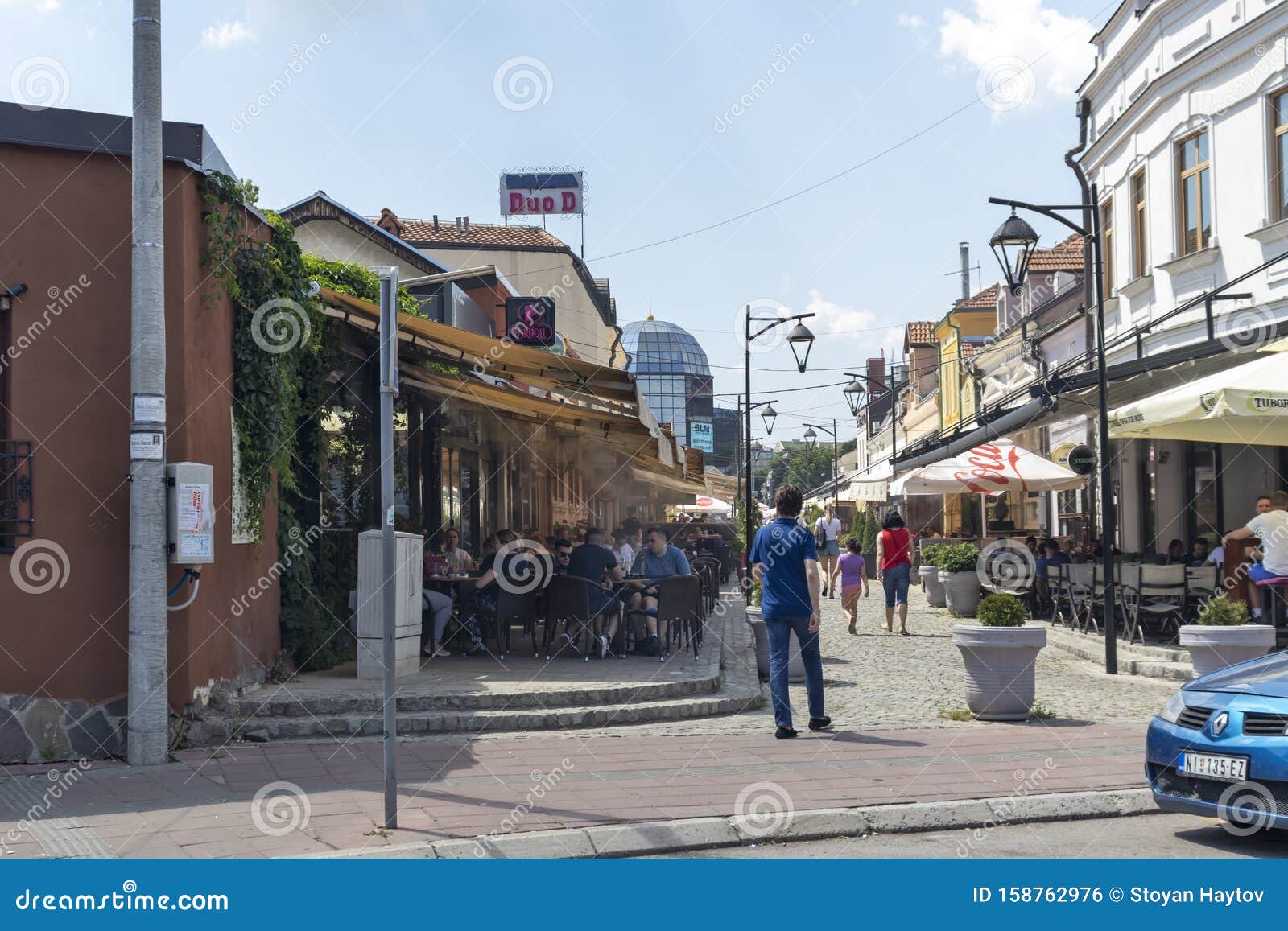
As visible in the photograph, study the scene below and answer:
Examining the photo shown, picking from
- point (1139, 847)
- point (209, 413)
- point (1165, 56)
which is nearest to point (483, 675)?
point (209, 413)

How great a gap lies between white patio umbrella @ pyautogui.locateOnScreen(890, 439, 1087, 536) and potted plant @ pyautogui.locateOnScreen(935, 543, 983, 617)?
135cm

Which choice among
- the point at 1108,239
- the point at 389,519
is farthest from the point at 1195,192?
the point at 389,519

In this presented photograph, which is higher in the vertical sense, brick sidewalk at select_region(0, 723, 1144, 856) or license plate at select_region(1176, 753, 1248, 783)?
license plate at select_region(1176, 753, 1248, 783)

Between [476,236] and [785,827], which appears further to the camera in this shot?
[476,236]

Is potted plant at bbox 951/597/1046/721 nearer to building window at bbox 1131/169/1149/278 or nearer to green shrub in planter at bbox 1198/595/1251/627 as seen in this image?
green shrub in planter at bbox 1198/595/1251/627

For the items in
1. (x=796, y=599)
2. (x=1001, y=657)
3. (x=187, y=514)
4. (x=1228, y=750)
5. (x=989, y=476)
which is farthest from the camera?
(x=989, y=476)

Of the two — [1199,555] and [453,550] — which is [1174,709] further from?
[1199,555]

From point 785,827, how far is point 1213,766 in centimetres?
207

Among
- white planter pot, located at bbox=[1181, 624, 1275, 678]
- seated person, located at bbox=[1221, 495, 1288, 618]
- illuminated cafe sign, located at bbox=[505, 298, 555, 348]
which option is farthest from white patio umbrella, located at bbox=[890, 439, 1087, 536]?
white planter pot, located at bbox=[1181, 624, 1275, 678]

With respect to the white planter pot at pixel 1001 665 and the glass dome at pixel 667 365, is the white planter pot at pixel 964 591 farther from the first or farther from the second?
the glass dome at pixel 667 365

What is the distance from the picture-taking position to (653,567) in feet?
48.7

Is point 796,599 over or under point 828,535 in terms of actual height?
under

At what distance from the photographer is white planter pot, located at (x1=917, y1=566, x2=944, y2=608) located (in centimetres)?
2394

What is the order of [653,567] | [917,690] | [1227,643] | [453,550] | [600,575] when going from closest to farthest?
[1227,643]
[917,690]
[600,575]
[653,567]
[453,550]
